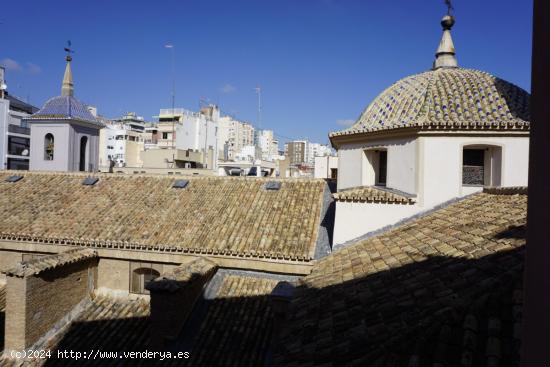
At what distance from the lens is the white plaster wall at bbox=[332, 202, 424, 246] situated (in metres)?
9.13

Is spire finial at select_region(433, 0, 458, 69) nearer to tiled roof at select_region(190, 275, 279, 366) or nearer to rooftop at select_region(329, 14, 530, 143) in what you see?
rooftop at select_region(329, 14, 530, 143)

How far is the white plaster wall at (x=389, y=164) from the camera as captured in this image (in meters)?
9.16

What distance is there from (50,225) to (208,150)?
82.4ft

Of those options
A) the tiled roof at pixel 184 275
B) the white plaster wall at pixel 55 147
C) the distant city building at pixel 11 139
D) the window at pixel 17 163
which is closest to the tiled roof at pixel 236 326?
the tiled roof at pixel 184 275

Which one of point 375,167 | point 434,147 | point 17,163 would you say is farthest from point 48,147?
point 17,163

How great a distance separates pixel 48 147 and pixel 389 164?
51.3 feet

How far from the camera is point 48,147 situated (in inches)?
706

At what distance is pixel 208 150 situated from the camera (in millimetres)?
36375

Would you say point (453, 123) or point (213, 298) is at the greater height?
point (453, 123)

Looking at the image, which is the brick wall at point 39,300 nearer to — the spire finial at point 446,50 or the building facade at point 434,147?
the building facade at point 434,147

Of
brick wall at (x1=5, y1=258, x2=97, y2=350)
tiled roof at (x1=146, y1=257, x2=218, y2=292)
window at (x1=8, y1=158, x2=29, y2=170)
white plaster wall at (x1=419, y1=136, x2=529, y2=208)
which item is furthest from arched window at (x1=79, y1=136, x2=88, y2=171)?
window at (x1=8, y1=158, x2=29, y2=170)

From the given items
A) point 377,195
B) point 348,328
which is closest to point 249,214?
point 377,195

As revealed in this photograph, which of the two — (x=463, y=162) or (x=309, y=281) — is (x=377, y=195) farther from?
(x=309, y=281)

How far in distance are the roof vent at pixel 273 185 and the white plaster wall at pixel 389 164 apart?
2.64 metres
